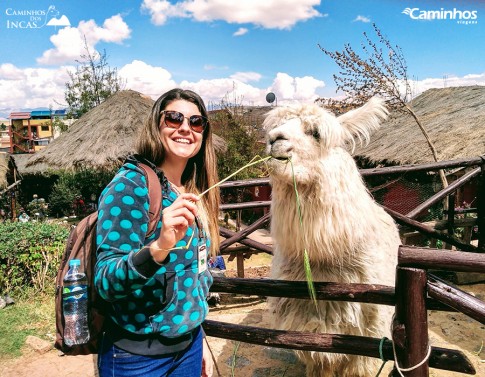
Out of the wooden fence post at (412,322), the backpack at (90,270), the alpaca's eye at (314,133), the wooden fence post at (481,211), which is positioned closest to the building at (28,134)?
the wooden fence post at (481,211)

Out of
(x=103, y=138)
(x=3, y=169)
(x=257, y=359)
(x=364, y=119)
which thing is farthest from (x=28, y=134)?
(x=364, y=119)

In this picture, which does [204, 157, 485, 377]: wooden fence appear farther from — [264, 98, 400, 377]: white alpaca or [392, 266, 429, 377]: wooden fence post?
[264, 98, 400, 377]: white alpaca

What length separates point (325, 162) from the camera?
2.12 metres

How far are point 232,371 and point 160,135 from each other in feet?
8.44

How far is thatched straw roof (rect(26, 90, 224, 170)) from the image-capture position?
10.6 m

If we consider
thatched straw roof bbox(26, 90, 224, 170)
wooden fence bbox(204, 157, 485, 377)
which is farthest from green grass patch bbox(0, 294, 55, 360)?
thatched straw roof bbox(26, 90, 224, 170)

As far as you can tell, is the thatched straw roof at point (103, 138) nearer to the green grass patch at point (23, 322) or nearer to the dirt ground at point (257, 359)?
the green grass patch at point (23, 322)

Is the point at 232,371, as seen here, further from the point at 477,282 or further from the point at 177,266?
the point at 477,282

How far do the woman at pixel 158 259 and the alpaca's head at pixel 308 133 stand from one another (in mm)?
421

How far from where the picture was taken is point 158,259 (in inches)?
44.0

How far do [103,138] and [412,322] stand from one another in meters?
10.7

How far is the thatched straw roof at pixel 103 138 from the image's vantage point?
10.6 meters

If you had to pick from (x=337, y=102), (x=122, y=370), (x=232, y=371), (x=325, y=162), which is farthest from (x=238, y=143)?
(x=122, y=370)

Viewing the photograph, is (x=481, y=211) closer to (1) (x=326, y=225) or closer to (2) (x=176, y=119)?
(1) (x=326, y=225)
